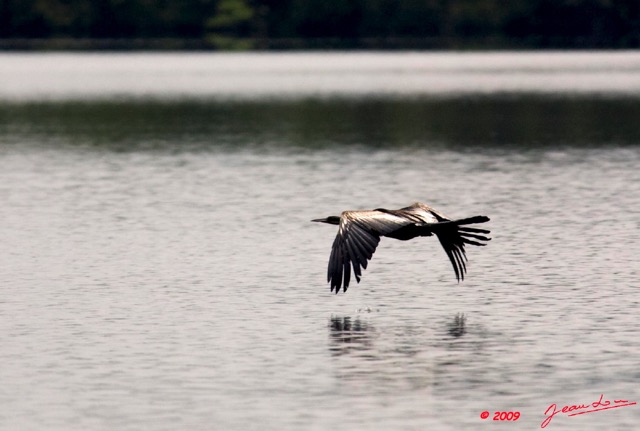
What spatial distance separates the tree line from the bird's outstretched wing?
140554mm

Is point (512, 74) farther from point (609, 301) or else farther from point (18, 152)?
point (609, 301)

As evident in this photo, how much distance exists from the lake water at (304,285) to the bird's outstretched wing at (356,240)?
1.98 ft

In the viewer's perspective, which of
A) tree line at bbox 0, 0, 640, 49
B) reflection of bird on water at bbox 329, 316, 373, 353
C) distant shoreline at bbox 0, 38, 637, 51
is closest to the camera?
reflection of bird on water at bbox 329, 316, 373, 353

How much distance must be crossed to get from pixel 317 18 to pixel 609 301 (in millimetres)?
150761

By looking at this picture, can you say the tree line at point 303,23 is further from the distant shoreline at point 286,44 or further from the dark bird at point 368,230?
the dark bird at point 368,230

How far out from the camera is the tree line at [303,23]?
160375mm

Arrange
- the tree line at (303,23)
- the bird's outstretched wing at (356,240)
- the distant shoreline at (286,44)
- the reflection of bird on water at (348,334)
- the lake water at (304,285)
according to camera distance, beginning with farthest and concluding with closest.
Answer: the tree line at (303,23), the distant shoreline at (286,44), the bird's outstretched wing at (356,240), the reflection of bird on water at (348,334), the lake water at (304,285)
